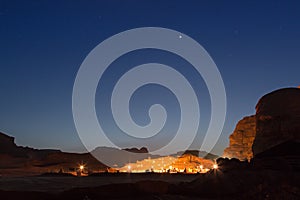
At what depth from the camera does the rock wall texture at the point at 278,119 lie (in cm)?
3284

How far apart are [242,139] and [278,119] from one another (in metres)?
28.5

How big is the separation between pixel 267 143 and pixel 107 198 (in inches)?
1217

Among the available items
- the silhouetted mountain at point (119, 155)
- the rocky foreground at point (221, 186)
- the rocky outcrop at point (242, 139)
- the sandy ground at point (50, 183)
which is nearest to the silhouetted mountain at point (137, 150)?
the silhouetted mountain at point (119, 155)

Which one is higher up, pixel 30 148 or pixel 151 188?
pixel 30 148

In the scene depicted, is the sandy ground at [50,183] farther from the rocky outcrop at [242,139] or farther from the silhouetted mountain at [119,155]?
the silhouetted mountain at [119,155]

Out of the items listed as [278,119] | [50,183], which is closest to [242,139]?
[278,119]

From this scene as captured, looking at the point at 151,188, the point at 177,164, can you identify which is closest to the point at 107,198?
the point at 151,188

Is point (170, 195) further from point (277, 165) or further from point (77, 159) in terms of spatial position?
point (77, 159)

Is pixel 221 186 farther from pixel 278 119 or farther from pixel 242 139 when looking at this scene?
pixel 242 139

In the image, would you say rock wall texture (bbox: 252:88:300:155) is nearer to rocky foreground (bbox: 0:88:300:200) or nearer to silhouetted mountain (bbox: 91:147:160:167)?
rocky foreground (bbox: 0:88:300:200)

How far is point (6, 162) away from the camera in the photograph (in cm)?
5050

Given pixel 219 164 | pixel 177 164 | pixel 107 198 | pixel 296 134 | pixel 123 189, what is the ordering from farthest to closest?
pixel 177 164 < pixel 296 134 < pixel 219 164 < pixel 123 189 < pixel 107 198

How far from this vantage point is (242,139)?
61.6 meters

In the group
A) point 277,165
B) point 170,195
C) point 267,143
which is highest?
point 267,143
